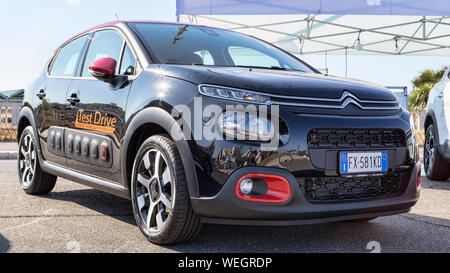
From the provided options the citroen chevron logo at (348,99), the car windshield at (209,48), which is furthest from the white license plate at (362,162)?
the car windshield at (209,48)

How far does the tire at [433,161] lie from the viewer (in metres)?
6.41

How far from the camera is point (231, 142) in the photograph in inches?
111

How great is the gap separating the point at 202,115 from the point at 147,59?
868 millimetres

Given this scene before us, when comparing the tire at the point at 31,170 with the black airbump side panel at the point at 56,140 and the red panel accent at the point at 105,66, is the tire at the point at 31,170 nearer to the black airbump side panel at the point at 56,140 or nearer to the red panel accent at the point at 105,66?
the black airbump side panel at the point at 56,140

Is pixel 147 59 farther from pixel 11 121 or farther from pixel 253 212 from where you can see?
pixel 11 121

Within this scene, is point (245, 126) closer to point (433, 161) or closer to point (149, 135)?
point (149, 135)

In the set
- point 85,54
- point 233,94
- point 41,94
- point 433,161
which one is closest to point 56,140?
point 41,94

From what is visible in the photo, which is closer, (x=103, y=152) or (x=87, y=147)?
(x=103, y=152)

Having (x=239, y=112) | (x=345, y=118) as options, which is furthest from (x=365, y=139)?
(x=239, y=112)

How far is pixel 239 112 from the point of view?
2.86 meters

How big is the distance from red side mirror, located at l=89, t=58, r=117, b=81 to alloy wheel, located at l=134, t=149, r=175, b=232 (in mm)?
742

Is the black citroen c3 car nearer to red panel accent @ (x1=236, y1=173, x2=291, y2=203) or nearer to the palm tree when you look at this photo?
red panel accent @ (x1=236, y1=173, x2=291, y2=203)

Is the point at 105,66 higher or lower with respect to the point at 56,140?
higher

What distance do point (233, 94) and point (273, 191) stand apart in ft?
1.89
